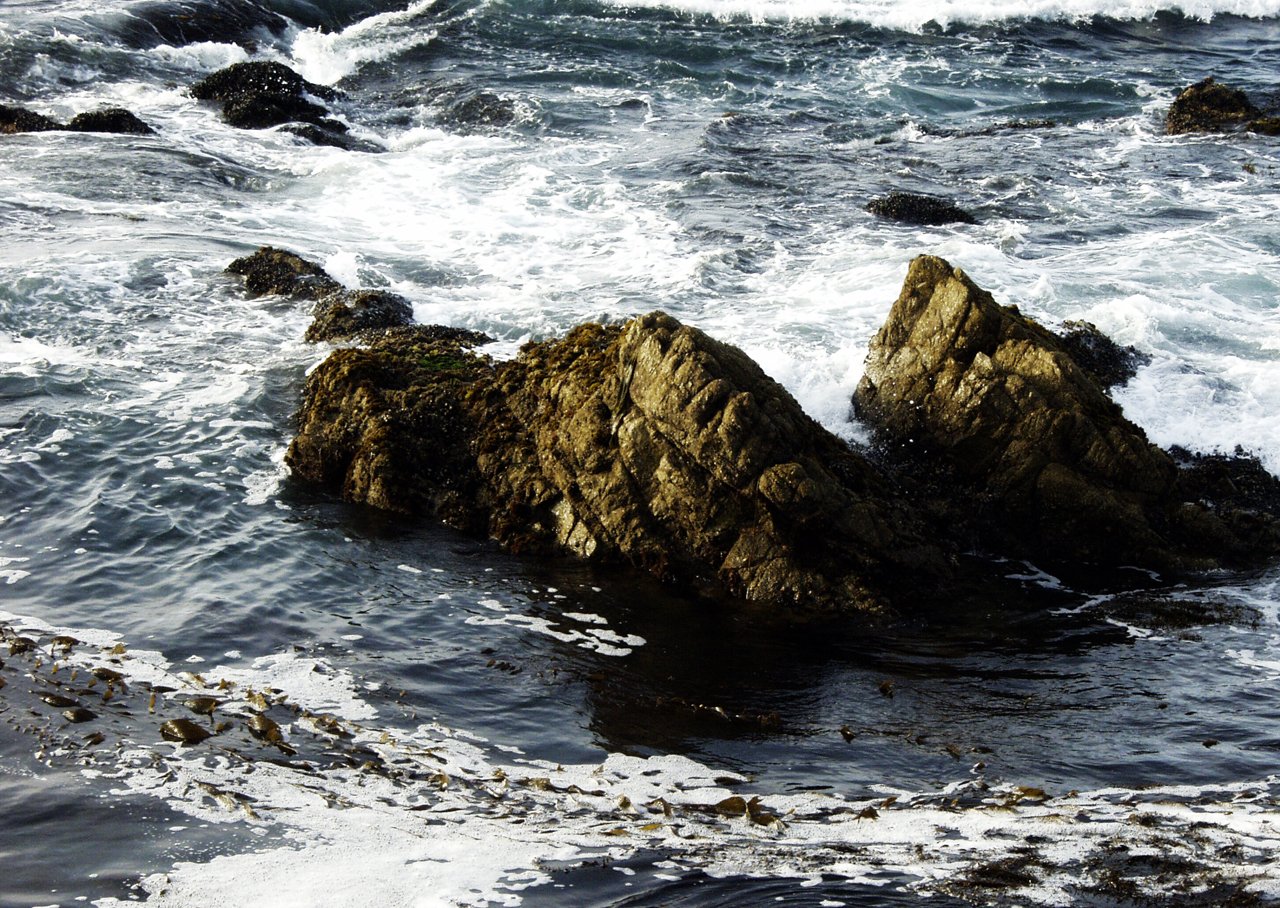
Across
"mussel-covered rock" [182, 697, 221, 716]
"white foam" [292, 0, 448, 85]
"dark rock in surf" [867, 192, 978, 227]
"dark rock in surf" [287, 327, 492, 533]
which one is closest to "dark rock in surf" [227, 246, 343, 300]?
"dark rock in surf" [287, 327, 492, 533]

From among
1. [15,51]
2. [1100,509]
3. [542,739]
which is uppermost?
[15,51]

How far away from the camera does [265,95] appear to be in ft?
78.4

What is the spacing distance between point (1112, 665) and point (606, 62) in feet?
77.3

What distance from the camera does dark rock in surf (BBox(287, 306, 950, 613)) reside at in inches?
387

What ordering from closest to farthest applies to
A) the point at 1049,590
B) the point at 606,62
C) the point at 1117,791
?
the point at 1117,791, the point at 1049,590, the point at 606,62

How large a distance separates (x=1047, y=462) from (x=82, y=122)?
18.6 meters

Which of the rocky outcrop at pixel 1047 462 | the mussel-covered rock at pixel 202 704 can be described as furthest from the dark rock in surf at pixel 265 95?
the mussel-covered rock at pixel 202 704

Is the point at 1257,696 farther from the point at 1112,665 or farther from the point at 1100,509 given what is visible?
the point at 1100,509

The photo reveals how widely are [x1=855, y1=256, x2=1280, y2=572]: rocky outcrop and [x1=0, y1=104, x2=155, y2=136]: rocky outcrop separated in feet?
54.8

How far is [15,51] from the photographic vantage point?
2514 centimetres

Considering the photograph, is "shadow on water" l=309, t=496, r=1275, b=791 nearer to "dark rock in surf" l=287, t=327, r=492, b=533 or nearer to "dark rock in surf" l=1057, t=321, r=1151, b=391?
"dark rock in surf" l=287, t=327, r=492, b=533

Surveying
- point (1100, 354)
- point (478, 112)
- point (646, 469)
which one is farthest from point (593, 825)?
point (478, 112)

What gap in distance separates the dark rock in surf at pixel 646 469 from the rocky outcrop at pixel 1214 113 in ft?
55.7

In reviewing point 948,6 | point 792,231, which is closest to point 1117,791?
point 792,231
